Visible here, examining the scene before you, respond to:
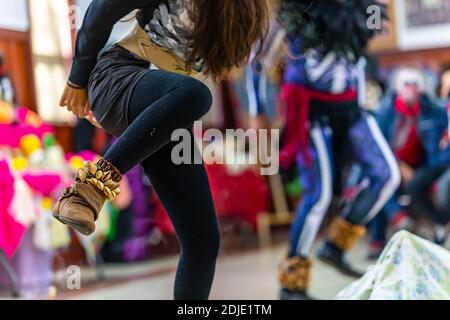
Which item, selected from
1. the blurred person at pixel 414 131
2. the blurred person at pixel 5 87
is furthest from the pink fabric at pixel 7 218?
the blurred person at pixel 414 131

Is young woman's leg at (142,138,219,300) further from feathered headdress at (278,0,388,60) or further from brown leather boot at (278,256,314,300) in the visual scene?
brown leather boot at (278,256,314,300)

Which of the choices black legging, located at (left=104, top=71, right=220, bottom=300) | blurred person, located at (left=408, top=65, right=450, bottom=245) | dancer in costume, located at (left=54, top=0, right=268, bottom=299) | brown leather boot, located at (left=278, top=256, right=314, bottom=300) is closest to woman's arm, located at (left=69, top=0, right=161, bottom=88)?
dancer in costume, located at (left=54, top=0, right=268, bottom=299)

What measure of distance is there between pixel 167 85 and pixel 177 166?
17 cm

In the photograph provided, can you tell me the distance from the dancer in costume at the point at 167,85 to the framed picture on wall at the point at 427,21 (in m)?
3.35

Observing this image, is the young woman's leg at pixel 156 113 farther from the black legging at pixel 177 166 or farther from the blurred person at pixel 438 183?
the blurred person at pixel 438 183

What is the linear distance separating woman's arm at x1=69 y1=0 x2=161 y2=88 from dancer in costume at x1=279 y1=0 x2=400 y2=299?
3.61 ft

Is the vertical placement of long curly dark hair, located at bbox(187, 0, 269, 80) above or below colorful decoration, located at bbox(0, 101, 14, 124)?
above

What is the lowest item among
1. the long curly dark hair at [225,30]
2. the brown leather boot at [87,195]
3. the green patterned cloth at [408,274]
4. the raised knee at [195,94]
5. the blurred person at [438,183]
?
the blurred person at [438,183]

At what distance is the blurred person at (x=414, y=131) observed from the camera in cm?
398

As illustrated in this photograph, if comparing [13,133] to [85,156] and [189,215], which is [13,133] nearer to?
[85,156]

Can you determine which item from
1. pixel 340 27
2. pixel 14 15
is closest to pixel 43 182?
pixel 14 15

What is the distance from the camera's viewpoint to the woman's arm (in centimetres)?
139

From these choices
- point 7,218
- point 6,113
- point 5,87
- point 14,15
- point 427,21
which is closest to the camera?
point 14,15

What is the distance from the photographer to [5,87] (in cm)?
328
